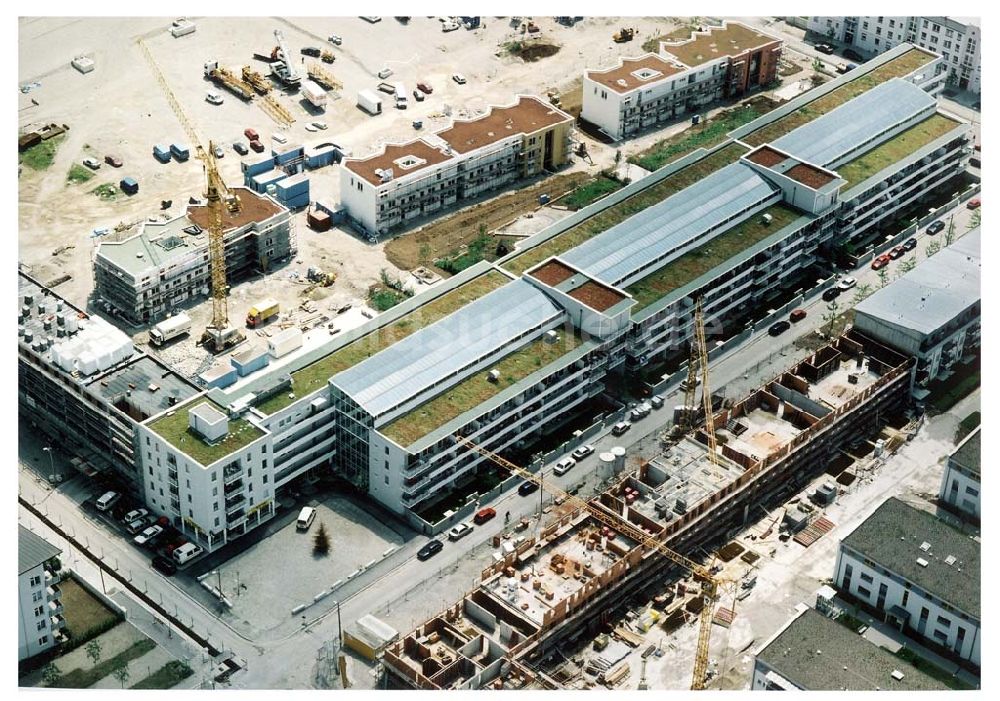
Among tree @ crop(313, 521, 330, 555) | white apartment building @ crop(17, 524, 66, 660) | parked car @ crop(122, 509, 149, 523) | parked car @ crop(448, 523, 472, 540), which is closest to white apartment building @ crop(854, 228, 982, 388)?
parked car @ crop(448, 523, 472, 540)

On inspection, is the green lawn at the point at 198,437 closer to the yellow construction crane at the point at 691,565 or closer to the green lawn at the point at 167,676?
the green lawn at the point at 167,676

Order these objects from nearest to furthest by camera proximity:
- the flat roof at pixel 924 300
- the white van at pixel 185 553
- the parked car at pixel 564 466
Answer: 1. the white van at pixel 185 553
2. the parked car at pixel 564 466
3. the flat roof at pixel 924 300

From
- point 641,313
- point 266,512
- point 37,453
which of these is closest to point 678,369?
point 641,313

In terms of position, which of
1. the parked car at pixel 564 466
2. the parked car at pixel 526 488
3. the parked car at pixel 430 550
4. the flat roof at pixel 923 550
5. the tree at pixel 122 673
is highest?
the flat roof at pixel 923 550

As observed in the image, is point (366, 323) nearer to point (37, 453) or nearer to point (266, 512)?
point (266, 512)

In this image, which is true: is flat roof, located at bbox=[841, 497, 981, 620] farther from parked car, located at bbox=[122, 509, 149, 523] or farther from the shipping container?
parked car, located at bbox=[122, 509, 149, 523]

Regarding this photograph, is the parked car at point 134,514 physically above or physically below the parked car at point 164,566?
above

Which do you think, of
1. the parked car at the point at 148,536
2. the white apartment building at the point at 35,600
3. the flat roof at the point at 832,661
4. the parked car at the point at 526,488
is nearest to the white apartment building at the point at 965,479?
the flat roof at the point at 832,661
